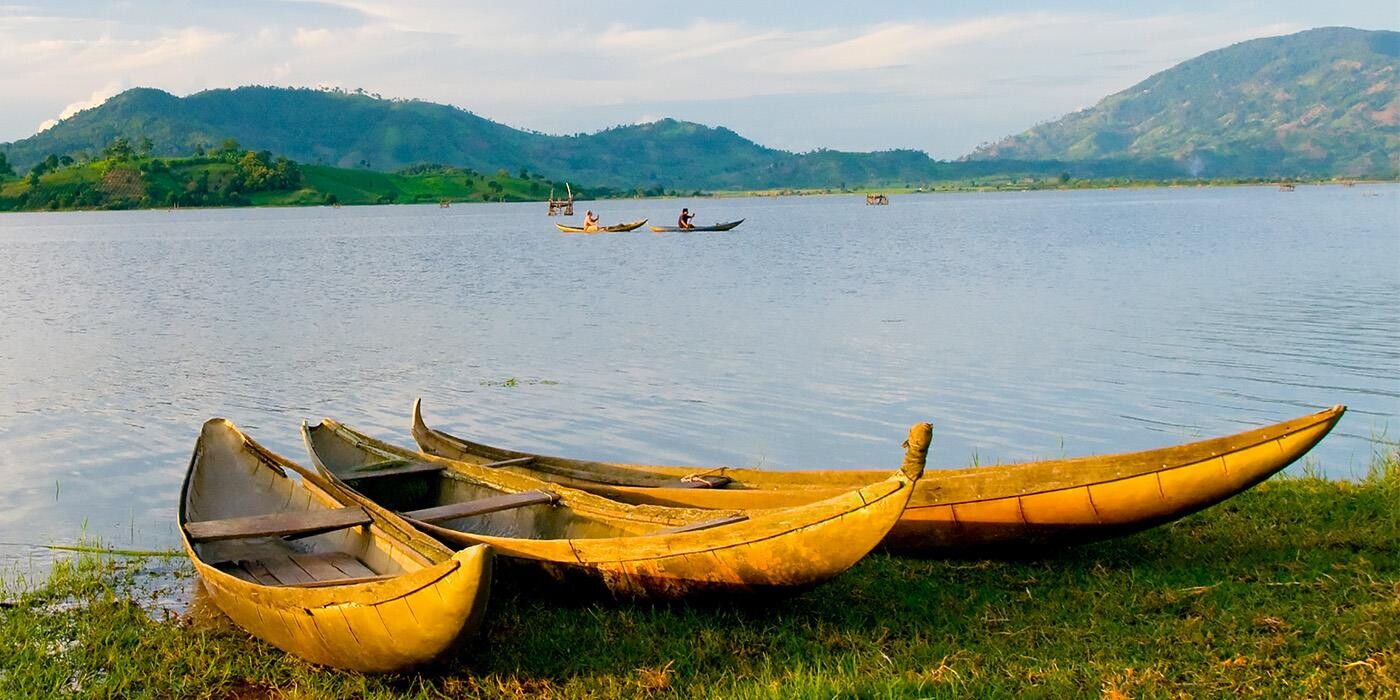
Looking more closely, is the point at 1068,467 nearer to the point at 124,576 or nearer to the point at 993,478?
the point at 993,478

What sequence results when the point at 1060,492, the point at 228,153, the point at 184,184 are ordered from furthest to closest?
the point at 228,153 < the point at 184,184 < the point at 1060,492

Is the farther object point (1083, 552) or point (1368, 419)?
point (1368, 419)

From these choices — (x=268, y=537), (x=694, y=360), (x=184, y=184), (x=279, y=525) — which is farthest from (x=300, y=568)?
(x=184, y=184)

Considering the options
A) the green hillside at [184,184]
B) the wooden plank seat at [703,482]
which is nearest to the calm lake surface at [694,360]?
the wooden plank seat at [703,482]

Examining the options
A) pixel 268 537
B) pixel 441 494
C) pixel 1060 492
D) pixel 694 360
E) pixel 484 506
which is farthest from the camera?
A: pixel 694 360

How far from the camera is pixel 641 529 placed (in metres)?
7.47

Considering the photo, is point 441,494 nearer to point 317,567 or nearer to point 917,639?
point 317,567

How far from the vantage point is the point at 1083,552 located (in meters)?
8.41

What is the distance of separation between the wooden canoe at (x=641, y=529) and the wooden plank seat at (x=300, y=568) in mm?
501

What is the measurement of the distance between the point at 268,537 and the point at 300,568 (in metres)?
0.70

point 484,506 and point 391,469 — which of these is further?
point 391,469

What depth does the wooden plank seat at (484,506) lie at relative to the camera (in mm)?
7965

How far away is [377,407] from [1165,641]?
1292cm

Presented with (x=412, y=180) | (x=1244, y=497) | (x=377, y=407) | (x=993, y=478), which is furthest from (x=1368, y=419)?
(x=412, y=180)
